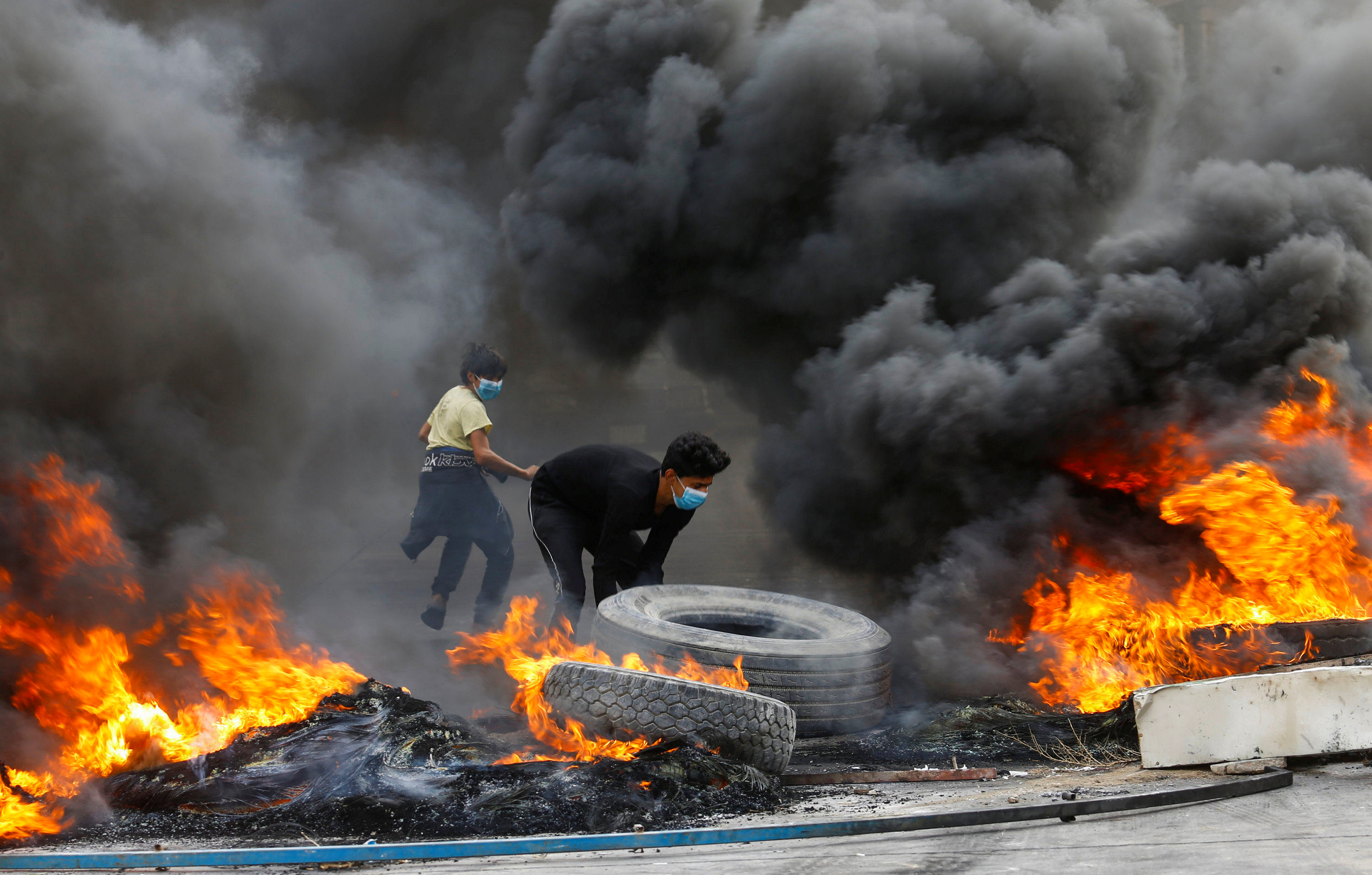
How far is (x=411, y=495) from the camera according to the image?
1058 cm

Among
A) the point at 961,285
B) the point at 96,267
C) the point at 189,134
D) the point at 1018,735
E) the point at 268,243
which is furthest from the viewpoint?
the point at 961,285

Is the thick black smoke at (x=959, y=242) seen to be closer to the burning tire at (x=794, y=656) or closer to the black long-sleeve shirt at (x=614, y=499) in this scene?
the burning tire at (x=794, y=656)

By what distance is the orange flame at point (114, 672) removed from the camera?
Answer: 333 centimetres

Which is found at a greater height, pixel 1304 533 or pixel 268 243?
pixel 268 243

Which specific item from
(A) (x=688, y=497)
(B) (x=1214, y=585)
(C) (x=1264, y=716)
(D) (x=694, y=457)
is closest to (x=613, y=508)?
(A) (x=688, y=497)

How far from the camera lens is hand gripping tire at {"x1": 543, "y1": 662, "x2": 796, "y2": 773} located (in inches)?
132

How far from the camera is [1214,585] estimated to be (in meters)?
5.12

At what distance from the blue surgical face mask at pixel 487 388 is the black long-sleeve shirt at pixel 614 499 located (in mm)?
761

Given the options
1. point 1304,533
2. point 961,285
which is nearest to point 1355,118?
point 961,285

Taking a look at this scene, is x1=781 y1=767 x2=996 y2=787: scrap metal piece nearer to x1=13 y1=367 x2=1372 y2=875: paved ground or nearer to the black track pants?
x1=13 y1=367 x2=1372 y2=875: paved ground

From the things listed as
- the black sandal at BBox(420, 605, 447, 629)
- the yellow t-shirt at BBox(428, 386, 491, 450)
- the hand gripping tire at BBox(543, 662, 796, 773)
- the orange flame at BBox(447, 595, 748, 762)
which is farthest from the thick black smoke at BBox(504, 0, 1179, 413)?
the hand gripping tire at BBox(543, 662, 796, 773)

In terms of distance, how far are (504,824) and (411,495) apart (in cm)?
810

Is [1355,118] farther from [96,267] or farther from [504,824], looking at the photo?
[96,267]

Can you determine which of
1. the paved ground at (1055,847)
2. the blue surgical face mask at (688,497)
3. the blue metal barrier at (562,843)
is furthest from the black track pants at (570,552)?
the blue metal barrier at (562,843)
